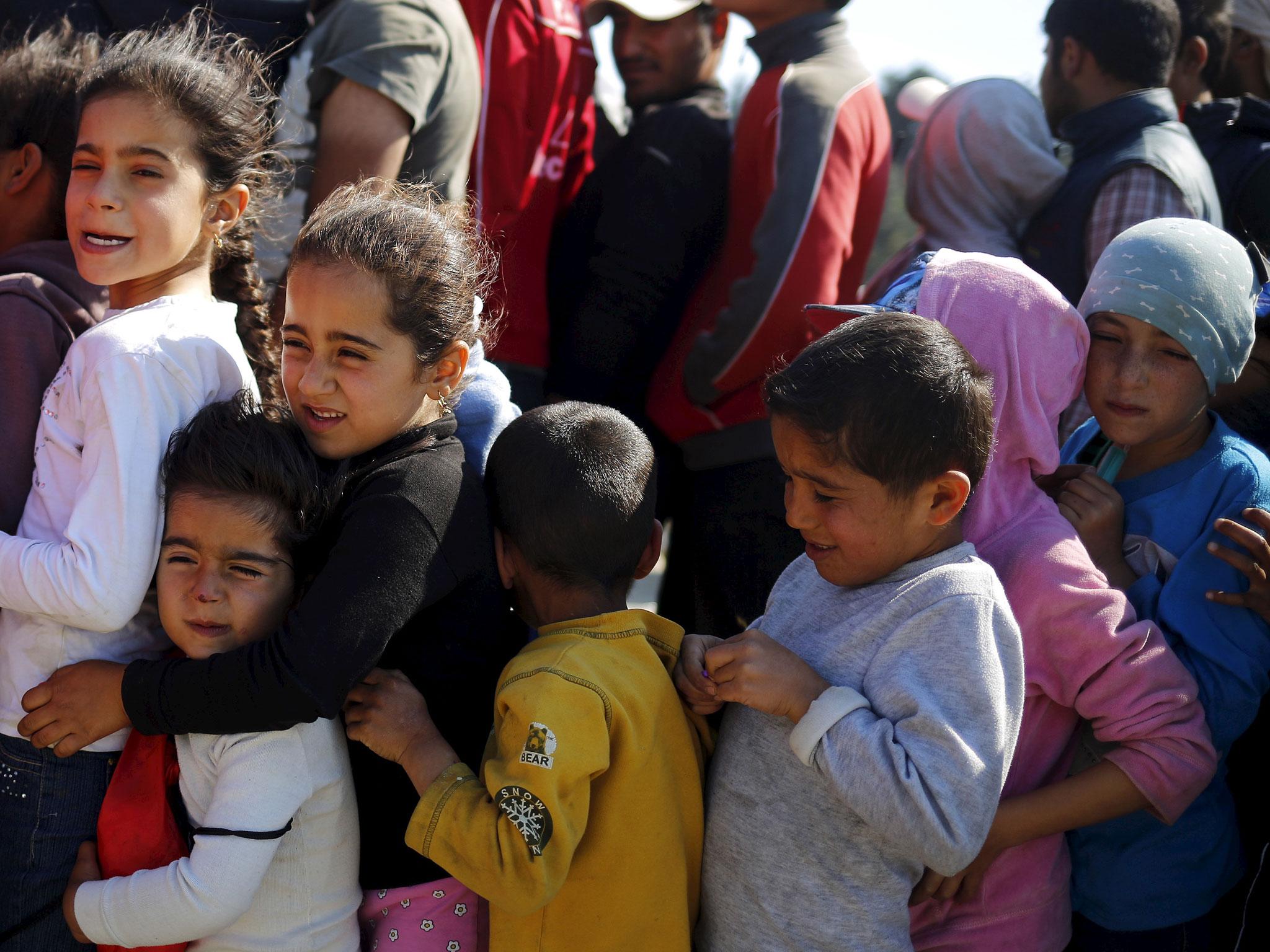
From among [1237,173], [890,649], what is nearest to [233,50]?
[890,649]

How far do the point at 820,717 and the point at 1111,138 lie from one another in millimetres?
2443

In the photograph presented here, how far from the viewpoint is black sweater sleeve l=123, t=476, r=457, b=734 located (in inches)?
66.7

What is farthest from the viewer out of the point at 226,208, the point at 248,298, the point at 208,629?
the point at 248,298

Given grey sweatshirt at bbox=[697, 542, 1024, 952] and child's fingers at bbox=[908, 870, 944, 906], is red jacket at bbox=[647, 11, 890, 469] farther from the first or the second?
child's fingers at bbox=[908, 870, 944, 906]

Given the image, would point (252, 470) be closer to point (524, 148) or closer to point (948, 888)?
point (948, 888)

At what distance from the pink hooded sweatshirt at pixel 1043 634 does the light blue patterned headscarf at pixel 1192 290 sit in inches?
6.1

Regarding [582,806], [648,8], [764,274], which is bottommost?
[582,806]

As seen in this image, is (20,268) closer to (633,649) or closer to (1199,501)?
(633,649)

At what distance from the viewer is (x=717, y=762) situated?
1.94 meters

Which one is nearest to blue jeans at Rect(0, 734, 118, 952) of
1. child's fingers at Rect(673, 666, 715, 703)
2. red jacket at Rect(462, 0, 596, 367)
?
child's fingers at Rect(673, 666, 715, 703)

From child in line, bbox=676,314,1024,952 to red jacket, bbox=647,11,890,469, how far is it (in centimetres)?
126

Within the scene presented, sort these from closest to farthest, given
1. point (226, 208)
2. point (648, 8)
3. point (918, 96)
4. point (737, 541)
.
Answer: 1. point (226, 208)
2. point (737, 541)
3. point (648, 8)
4. point (918, 96)

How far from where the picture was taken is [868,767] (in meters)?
1.61

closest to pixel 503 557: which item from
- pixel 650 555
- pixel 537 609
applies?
pixel 537 609
